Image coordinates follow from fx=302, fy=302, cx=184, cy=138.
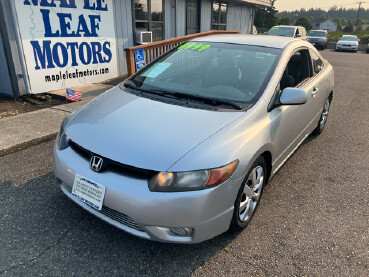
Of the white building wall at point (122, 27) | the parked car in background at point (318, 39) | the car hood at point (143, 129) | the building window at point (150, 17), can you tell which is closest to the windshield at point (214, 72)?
the car hood at point (143, 129)

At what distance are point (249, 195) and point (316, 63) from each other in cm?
256

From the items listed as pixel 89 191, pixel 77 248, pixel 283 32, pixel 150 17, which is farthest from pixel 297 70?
pixel 283 32

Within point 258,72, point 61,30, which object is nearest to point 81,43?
point 61,30

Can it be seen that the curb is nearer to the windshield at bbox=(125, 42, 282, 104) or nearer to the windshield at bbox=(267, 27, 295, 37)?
the windshield at bbox=(125, 42, 282, 104)

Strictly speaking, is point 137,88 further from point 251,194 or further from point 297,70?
point 297,70

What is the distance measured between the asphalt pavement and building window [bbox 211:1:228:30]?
409 inches

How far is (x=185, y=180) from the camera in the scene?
2002 mm

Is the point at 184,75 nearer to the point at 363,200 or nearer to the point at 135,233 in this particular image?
the point at 135,233

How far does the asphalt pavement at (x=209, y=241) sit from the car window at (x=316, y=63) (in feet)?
4.67

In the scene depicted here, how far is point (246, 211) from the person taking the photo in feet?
8.36

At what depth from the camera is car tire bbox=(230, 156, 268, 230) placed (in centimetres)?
235

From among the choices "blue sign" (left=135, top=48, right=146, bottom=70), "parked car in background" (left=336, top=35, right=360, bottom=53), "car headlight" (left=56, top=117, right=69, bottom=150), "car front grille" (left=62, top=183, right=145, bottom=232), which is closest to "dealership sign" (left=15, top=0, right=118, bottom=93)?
"blue sign" (left=135, top=48, right=146, bottom=70)

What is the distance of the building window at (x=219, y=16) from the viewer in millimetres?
12445

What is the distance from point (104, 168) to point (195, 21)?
1033 centimetres
